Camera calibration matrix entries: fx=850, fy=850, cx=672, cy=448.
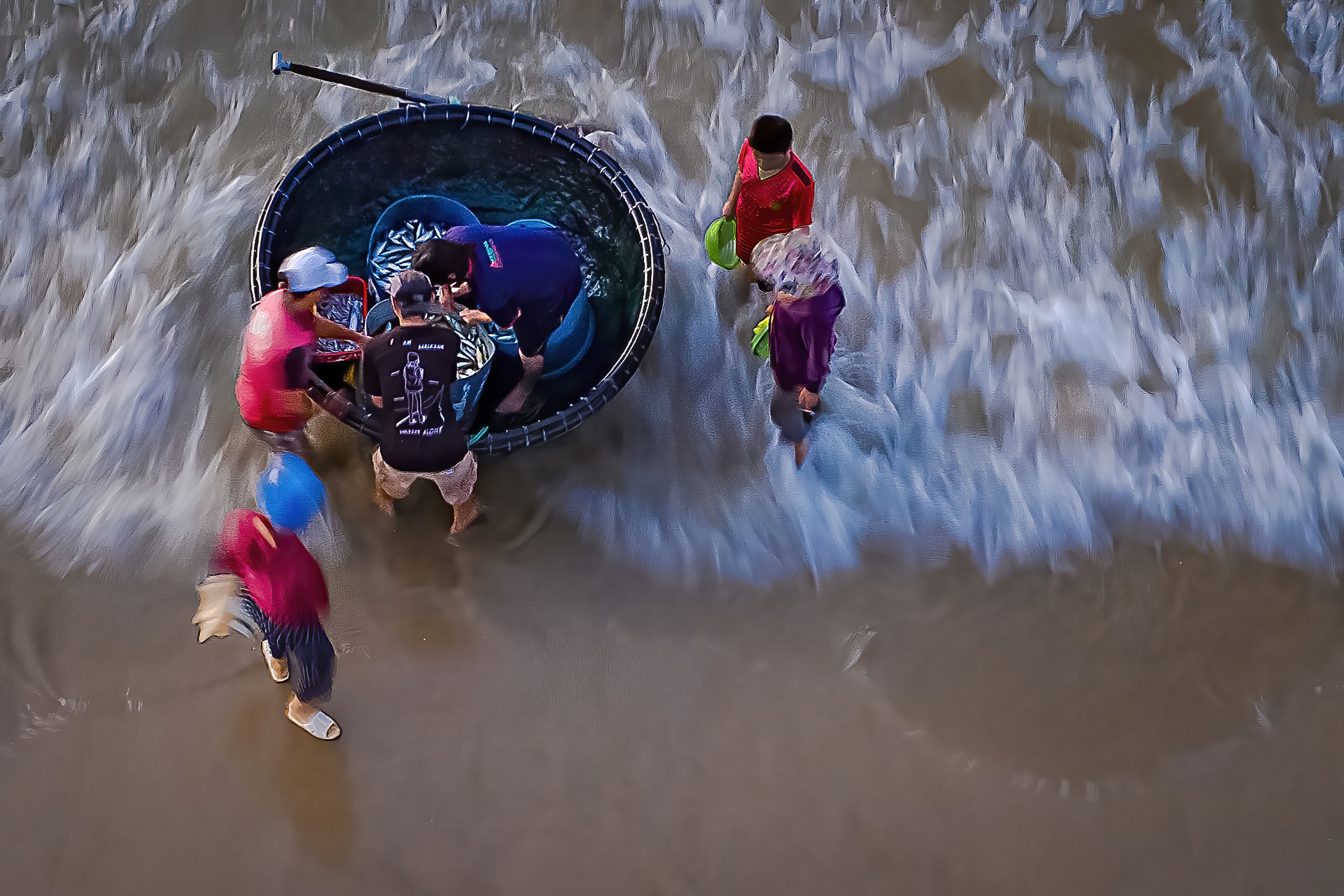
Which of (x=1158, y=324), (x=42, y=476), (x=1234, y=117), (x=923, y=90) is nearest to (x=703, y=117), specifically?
(x=923, y=90)

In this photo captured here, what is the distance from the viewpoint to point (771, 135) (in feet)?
10.1

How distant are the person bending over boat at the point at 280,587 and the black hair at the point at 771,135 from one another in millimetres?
2101

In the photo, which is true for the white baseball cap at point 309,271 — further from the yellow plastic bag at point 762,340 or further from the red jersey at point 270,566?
the yellow plastic bag at point 762,340

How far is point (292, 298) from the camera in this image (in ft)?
9.53

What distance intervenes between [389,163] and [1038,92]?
11.2 ft

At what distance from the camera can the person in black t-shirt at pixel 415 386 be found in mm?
2773

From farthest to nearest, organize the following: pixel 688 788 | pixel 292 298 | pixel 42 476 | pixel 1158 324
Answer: pixel 1158 324
pixel 42 476
pixel 688 788
pixel 292 298

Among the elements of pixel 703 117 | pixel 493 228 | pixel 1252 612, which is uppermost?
pixel 703 117

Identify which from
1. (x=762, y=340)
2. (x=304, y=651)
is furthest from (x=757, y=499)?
(x=304, y=651)

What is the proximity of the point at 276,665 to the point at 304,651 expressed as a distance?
0.49 meters

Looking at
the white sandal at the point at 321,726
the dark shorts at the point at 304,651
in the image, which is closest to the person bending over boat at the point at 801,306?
the dark shorts at the point at 304,651

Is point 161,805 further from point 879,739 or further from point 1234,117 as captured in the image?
point 1234,117

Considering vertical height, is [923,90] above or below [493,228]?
above

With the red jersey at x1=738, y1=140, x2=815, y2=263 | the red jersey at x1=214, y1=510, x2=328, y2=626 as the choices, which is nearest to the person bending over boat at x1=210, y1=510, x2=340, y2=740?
the red jersey at x1=214, y1=510, x2=328, y2=626
